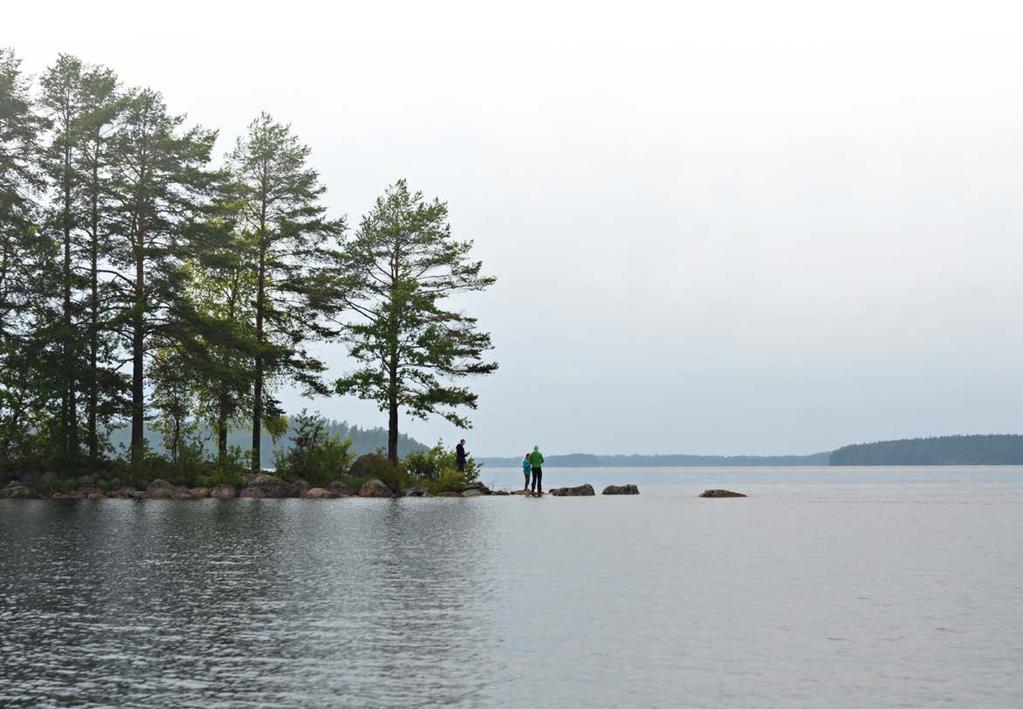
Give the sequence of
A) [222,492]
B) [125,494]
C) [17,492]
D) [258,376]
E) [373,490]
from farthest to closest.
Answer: [258,376] < [373,490] < [222,492] < [125,494] < [17,492]

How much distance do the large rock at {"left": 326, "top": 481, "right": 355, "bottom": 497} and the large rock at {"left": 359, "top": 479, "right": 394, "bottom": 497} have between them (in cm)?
58

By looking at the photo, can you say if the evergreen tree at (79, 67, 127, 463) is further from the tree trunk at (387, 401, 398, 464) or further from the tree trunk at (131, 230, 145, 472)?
the tree trunk at (387, 401, 398, 464)

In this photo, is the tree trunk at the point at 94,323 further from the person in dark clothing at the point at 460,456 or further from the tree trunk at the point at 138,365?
the person in dark clothing at the point at 460,456

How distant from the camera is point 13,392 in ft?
145

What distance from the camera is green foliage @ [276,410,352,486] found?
47375 mm

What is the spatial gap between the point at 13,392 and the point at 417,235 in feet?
71.8

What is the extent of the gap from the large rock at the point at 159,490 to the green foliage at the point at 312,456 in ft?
19.4

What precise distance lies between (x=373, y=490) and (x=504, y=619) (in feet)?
116

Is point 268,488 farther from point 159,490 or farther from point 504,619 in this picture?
point 504,619

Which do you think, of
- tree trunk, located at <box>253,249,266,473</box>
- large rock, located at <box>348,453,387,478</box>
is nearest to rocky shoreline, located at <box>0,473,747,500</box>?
large rock, located at <box>348,453,387,478</box>

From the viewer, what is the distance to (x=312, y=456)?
47906 millimetres

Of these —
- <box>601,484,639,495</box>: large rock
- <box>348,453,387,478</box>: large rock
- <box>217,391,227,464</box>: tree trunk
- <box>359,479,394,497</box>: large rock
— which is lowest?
<box>601,484,639,495</box>: large rock

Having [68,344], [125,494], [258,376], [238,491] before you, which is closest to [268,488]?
[238,491]

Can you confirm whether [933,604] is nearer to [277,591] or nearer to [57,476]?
[277,591]
